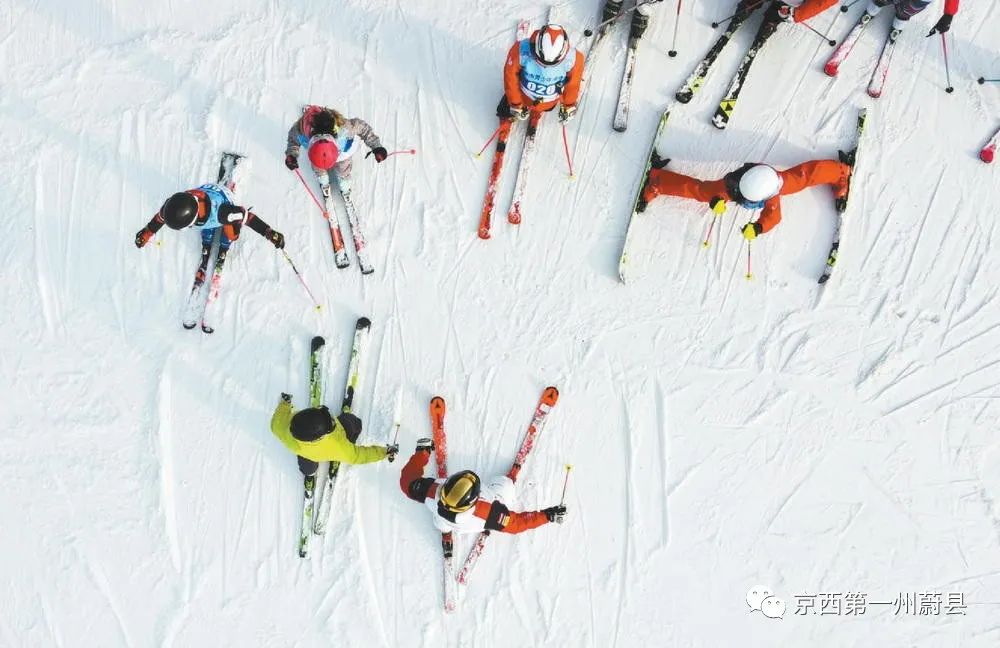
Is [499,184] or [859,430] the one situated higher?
[499,184]

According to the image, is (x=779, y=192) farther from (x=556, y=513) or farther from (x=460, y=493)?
(x=460, y=493)

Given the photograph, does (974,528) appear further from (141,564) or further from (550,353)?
(141,564)

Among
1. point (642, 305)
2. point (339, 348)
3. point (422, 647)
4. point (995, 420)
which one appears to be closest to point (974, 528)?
point (995, 420)

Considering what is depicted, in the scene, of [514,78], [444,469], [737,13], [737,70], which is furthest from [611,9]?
[444,469]

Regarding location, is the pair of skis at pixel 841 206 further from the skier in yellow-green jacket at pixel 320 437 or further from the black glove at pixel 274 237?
the black glove at pixel 274 237

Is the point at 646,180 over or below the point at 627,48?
below

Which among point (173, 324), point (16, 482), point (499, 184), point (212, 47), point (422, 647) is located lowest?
point (422, 647)

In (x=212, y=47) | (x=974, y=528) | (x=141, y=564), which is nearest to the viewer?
(x=974, y=528)
